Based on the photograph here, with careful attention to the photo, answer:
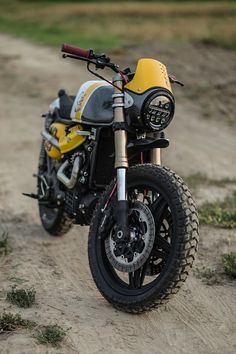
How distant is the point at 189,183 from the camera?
8.20 m

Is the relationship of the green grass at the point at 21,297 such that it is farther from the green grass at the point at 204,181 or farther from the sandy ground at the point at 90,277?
the green grass at the point at 204,181

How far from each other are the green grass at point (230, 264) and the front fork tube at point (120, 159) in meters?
1.11

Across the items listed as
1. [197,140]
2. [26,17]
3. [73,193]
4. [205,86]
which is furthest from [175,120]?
[26,17]

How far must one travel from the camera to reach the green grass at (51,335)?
13.9ft

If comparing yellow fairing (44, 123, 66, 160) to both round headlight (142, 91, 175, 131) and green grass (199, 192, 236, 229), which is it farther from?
green grass (199, 192, 236, 229)

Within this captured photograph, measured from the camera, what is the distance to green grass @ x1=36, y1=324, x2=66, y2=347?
4242mm

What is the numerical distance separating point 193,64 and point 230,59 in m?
0.90

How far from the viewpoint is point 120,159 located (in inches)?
190

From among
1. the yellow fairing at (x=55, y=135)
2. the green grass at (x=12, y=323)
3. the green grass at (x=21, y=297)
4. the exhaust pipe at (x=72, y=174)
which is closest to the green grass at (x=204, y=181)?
the yellow fairing at (x=55, y=135)

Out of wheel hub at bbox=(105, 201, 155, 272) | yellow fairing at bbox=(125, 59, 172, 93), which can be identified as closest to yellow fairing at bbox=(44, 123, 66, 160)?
yellow fairing at bbox=(125, 59, 172, 93)

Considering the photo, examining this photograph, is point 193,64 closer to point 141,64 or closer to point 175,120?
point 175,120

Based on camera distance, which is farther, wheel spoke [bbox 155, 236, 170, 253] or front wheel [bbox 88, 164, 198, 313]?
wheel spoke [bbox 155, 236, 170, 253]

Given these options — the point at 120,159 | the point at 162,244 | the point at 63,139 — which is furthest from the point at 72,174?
the point at 162,244

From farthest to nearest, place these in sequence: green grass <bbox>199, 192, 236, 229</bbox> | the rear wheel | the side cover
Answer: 1. green grass <bbox>199, 192, 236, 229</bbox>
2. the rear wheel
3. the side cover
